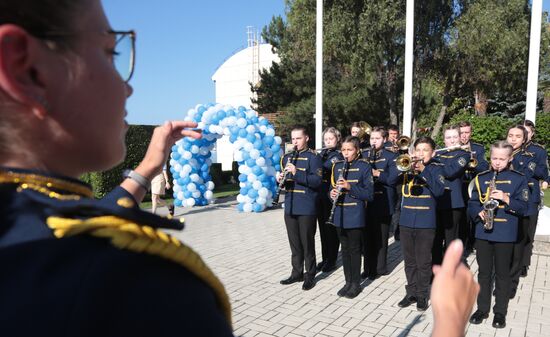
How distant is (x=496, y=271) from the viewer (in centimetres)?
454

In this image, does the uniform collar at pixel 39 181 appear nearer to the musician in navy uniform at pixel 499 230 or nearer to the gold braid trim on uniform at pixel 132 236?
the gold braid trim on uniform at pixel 132 236

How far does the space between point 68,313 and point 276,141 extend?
11.1 metres

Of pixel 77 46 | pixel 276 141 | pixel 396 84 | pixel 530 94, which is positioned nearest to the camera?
pixel 77 46

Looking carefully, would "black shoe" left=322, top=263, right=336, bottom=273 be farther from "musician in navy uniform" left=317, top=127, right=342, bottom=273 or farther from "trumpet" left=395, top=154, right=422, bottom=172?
"trumpet" left=395, top=154, right=422, bottom=172

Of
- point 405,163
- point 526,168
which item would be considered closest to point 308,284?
point 405,163

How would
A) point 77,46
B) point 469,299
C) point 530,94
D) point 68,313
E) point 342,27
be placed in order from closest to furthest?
1. point 68,313
2. point 77,46
3. point 469,299
4. point 530,94
5. point 342,27

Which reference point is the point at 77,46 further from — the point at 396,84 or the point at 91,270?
the point at 396,84

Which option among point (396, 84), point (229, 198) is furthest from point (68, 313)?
point (396, 84)

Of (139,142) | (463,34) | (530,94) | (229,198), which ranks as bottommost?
(229,198)

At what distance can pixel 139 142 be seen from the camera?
15.0 metres

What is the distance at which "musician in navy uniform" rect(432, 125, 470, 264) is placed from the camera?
6.05 metres

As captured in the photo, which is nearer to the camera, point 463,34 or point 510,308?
point 510,308

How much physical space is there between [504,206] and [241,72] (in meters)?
33.6

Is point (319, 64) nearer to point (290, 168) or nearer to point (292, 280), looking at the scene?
point (290, 168)
